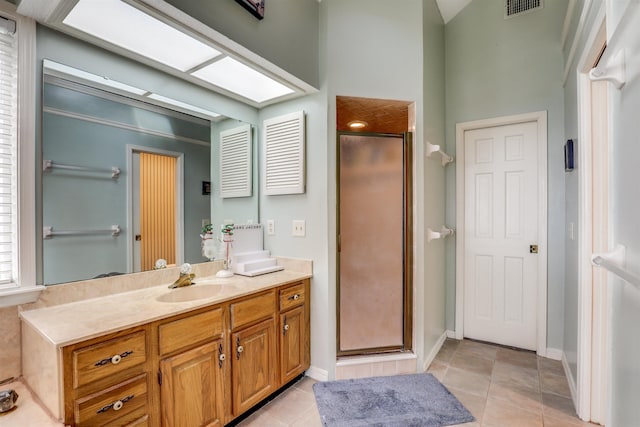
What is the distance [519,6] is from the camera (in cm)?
282

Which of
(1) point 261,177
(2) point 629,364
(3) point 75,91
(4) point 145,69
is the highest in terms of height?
(4) point 145,69

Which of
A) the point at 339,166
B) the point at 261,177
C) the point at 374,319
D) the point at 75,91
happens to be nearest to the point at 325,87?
the point at 339,166

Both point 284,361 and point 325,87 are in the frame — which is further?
point 325,87

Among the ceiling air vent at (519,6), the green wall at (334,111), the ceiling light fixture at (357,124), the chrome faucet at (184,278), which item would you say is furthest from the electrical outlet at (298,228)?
the ceiling air vent at (519,6)

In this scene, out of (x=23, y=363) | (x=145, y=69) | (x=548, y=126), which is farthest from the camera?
(x=548, y=126)

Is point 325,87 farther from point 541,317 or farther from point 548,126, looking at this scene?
point 541,317

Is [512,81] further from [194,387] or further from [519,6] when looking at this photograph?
[194,387]

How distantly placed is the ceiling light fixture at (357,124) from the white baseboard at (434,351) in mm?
2267

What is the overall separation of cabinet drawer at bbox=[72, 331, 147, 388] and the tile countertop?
0.19 ft

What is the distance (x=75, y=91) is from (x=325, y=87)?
5.07 ft

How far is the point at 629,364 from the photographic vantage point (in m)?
1.02

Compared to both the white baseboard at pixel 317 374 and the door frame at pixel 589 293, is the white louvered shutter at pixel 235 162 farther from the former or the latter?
the door frame at pixel 589 293

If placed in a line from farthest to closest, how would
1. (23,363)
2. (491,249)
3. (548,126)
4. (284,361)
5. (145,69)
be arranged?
(491,249), (548,126), (284,361), (145,69), (23,363)

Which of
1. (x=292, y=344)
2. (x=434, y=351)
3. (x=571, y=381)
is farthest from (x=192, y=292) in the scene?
(x=571, y=381)
